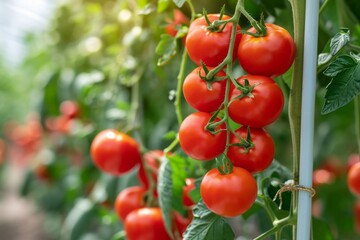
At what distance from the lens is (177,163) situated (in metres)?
0.81

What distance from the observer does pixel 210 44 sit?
2.01ft

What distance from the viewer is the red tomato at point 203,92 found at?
24.0 inches

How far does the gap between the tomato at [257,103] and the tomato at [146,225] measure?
27 cm

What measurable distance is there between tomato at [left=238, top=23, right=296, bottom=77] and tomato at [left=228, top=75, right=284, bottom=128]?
11 mm

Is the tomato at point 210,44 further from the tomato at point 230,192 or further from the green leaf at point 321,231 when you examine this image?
the green leaf at point 321,231

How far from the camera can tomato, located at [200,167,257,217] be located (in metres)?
0.59

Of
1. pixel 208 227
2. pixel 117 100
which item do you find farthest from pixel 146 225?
pixel 117 100

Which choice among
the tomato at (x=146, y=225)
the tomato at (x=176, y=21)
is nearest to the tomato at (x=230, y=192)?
the tomato at (x=146, y=225)

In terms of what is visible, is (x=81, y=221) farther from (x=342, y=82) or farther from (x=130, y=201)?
(x=342, y=82)

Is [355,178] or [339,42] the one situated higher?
[339,42]

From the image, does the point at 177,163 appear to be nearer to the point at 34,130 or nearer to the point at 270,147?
the point at 270,147

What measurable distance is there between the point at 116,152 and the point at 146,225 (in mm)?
143

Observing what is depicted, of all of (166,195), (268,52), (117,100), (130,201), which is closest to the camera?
(268,52)

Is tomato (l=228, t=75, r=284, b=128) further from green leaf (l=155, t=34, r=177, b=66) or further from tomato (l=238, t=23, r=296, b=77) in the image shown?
green leaf (l=155, t=34, r=177, b=66)
